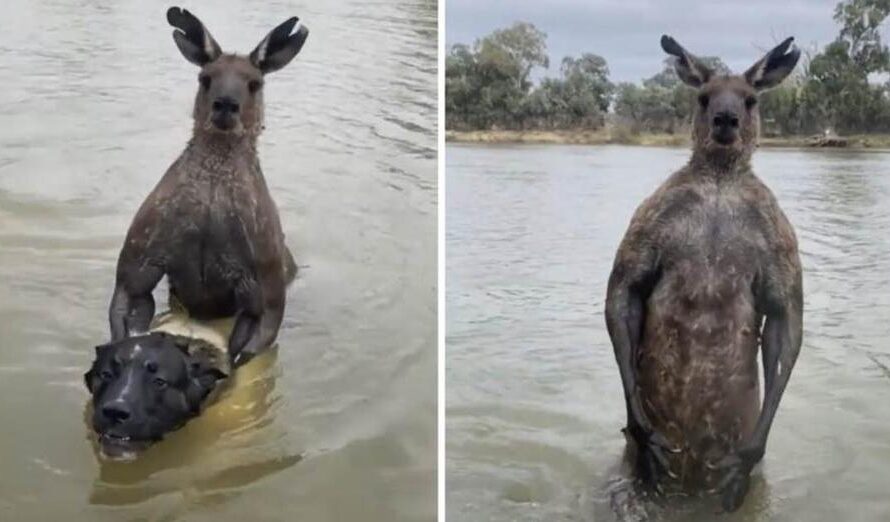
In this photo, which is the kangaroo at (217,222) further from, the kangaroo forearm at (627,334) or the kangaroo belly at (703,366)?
the kangaroo belly at (703,366)

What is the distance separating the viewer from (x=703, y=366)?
2.91 m

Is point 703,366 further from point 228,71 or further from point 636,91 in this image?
point 228,71

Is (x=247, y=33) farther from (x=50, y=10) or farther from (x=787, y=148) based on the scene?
(x=787, y=148)

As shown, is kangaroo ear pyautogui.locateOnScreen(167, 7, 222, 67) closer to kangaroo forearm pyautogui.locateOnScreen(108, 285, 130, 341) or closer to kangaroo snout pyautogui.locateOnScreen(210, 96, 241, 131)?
kangaroo snout pyautogui.locateOnScreen(210, 96, 241, 131)

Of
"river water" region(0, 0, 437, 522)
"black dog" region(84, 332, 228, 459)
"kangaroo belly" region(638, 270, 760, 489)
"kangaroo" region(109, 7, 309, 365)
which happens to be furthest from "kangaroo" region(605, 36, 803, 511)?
"black dog" region(84, 332, 228, 459)

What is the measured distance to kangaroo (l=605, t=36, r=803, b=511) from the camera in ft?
9.58

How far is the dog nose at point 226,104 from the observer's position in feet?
10.1

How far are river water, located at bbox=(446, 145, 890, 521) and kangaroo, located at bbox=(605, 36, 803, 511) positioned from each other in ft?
0.23

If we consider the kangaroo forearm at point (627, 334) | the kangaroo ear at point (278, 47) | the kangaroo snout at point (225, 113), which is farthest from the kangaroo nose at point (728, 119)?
the kangaroo snout at point (225, 113)

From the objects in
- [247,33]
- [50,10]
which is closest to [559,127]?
[247,33]

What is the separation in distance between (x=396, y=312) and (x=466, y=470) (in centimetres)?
42

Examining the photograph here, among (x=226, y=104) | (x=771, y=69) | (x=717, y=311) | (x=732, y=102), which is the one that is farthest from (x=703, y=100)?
(x=226, y=104)

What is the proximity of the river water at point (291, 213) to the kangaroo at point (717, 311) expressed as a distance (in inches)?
21.5

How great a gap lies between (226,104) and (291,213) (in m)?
0.31
